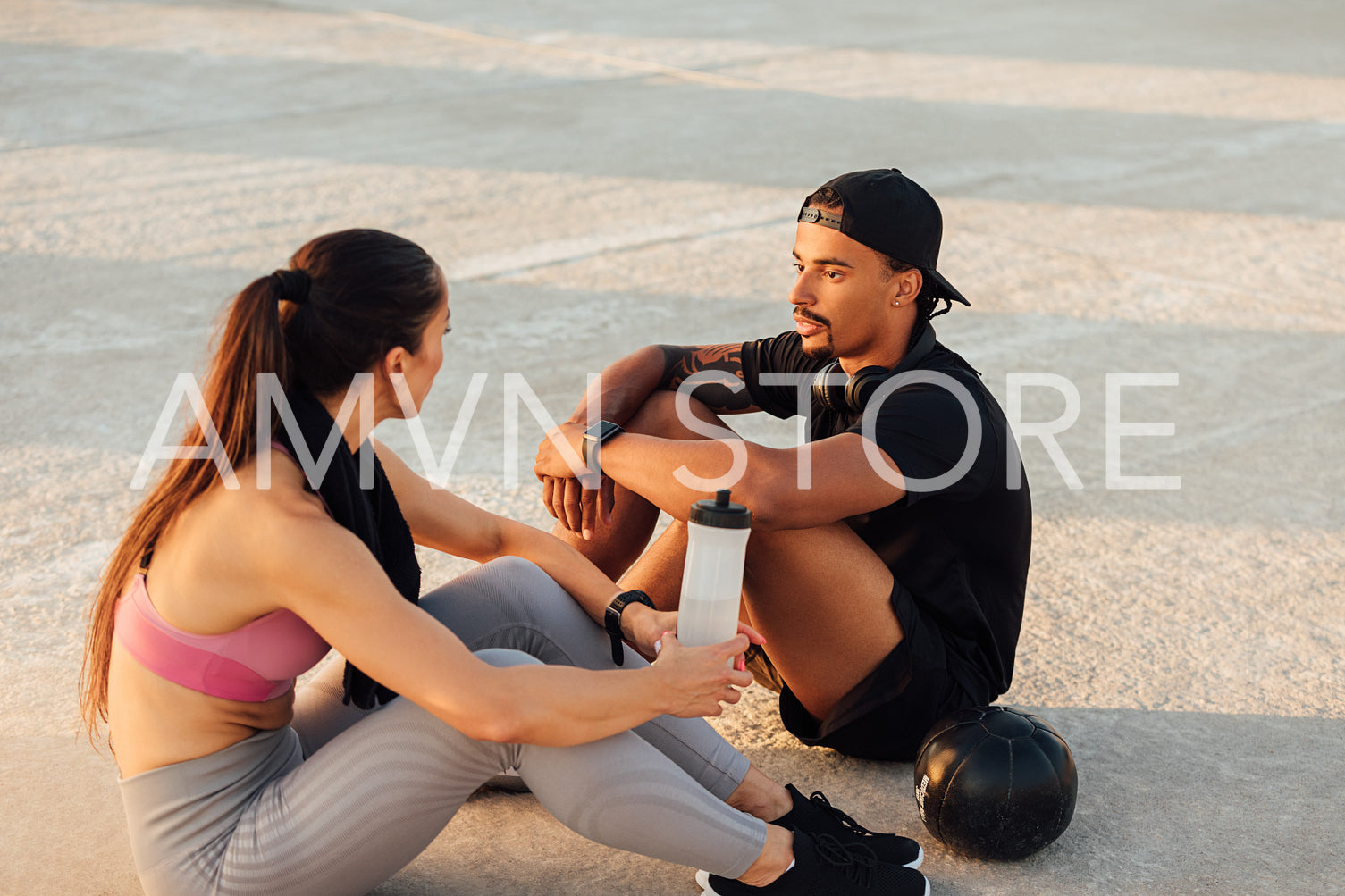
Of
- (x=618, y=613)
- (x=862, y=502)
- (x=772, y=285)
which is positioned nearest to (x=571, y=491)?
(x=618, y=613)

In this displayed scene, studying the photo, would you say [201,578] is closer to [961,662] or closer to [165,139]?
[961,662]

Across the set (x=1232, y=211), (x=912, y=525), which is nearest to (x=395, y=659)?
(x=912, y=525)

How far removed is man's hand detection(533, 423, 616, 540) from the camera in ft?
10.5

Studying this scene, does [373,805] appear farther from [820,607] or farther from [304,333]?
[820,607]

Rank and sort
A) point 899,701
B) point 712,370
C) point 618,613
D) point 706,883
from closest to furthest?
1. point 706,883
2. point 618,613
3. point 899,701
4. point 712,370

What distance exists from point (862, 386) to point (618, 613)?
2.62 feet

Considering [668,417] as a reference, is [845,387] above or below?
above

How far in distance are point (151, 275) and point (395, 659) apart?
5.08m

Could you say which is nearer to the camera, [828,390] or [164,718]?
[164,718]

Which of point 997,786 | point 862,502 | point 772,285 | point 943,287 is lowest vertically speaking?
point 997,786

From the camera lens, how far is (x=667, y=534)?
3.07 metres

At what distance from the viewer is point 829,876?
2.54m

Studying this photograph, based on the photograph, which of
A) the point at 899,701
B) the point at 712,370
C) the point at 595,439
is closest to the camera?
the point at 899,701

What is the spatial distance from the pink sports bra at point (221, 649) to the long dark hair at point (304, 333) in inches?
4.4
